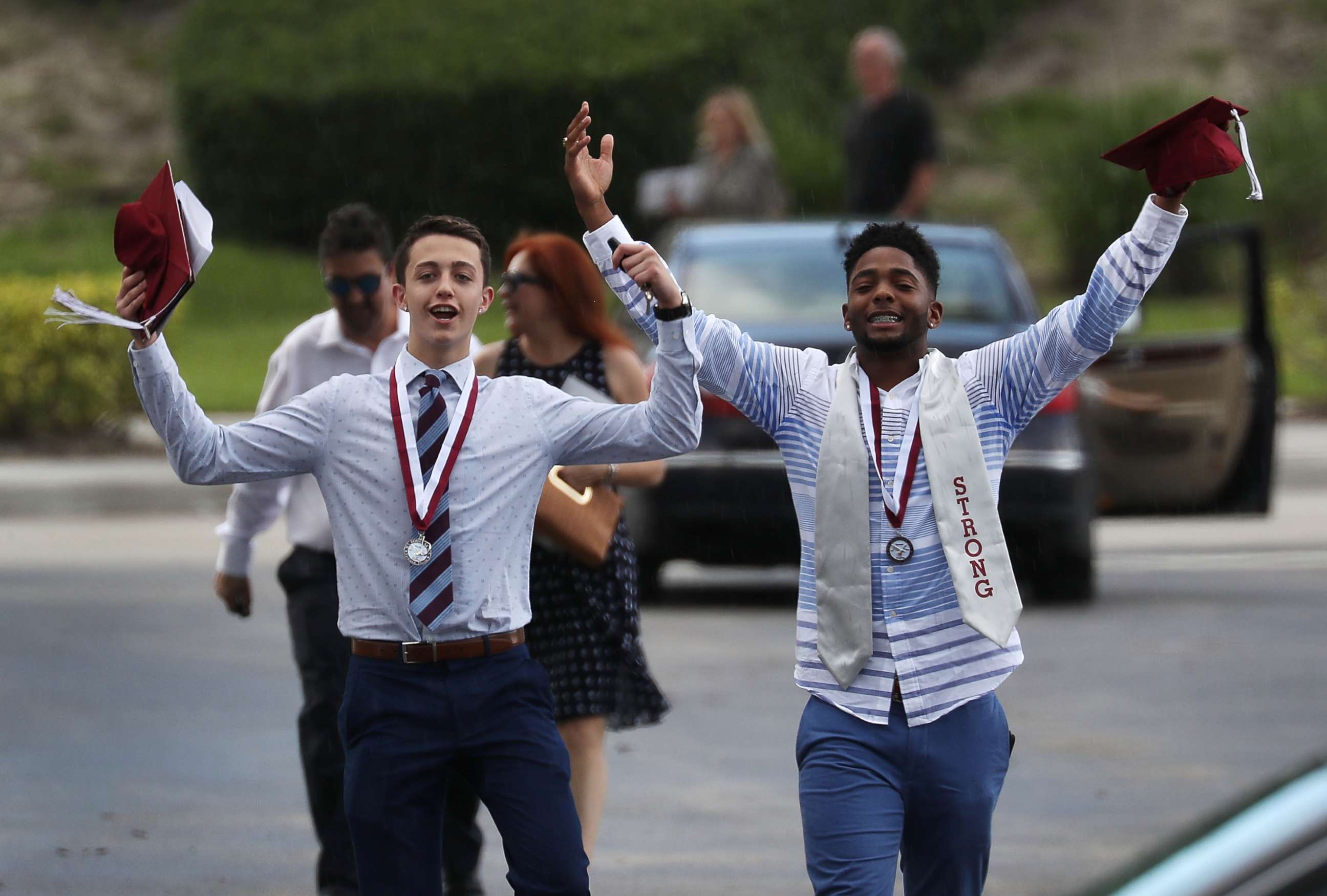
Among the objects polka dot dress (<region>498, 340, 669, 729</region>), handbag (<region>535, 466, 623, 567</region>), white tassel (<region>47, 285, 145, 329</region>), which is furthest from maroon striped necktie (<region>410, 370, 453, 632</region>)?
polka dot dress (<region>498, 340, 669, 729</region>)

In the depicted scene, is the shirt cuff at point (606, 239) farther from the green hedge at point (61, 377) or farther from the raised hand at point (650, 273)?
the green hedge at point (61, 377)

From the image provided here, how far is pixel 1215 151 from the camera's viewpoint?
4.10 m

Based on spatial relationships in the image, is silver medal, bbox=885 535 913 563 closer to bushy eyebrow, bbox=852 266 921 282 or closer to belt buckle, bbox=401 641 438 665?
bushy eyebrow, bbox=852 266 921 282

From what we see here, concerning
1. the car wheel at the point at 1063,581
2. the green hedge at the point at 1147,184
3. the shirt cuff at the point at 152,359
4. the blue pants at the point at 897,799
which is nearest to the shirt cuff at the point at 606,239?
the shirt cuff at the point at 152,359

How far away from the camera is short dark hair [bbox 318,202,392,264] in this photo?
5.62 metres

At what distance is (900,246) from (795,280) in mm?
6610

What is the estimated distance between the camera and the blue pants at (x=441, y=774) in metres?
Result: 4.12

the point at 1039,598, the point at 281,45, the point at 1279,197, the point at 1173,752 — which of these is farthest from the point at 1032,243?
the point at 1173,752

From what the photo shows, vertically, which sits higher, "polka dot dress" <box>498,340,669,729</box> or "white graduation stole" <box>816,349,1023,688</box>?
"white graduation stole" <box>816,349,1023,688</box>

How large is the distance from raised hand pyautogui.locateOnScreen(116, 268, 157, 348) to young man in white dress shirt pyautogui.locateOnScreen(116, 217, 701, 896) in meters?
0.18

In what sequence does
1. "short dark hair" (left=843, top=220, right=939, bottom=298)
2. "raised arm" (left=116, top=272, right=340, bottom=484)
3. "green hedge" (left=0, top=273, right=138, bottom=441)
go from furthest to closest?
"green hedge" (left=0, top=273, right=138, bottom=441) < "short dark hair" (left=843, top=220, right=939, bottom=298) < "raised arm" (left=116, top=272, right=340, bottom=484)

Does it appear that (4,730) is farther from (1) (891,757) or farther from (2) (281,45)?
(2) (281,45)

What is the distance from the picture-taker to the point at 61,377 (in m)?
17.5

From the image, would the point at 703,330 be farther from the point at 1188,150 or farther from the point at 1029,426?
the point at 1029,426
